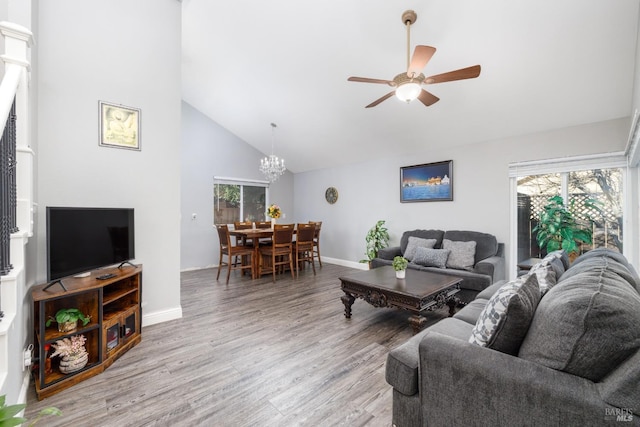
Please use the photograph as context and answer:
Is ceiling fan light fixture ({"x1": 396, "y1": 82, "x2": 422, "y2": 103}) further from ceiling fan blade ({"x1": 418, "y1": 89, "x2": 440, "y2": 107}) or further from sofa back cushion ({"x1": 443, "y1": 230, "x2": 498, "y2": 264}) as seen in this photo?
sofa back cushion ({"x1": 443, "y1": 230, "x2": 498, "y2": 264})

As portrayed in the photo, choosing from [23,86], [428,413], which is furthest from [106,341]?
[428,413]

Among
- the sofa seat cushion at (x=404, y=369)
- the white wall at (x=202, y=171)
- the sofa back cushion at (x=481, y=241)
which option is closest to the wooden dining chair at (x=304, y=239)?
the white wall at (x=202, y=171)

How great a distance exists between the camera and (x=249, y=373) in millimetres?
2064

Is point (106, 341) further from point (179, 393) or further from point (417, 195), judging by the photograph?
point (417, 195)

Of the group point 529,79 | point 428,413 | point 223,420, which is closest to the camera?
point 428,413

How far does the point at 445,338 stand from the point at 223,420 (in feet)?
4.41

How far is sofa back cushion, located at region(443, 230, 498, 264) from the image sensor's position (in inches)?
152

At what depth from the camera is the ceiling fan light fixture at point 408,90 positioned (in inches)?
92.0

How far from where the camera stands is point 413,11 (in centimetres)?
263

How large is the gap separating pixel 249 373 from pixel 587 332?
6.52ft

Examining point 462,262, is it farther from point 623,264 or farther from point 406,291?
point 623,264

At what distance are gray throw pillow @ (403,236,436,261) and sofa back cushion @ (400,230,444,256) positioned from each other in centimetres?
10

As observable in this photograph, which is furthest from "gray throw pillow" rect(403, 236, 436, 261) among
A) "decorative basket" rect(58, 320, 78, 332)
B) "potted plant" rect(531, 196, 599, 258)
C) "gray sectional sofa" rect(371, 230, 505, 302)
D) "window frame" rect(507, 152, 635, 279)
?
"decorative basket" rect(58, 320, 78, 332)

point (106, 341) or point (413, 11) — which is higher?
point (413, 11)
